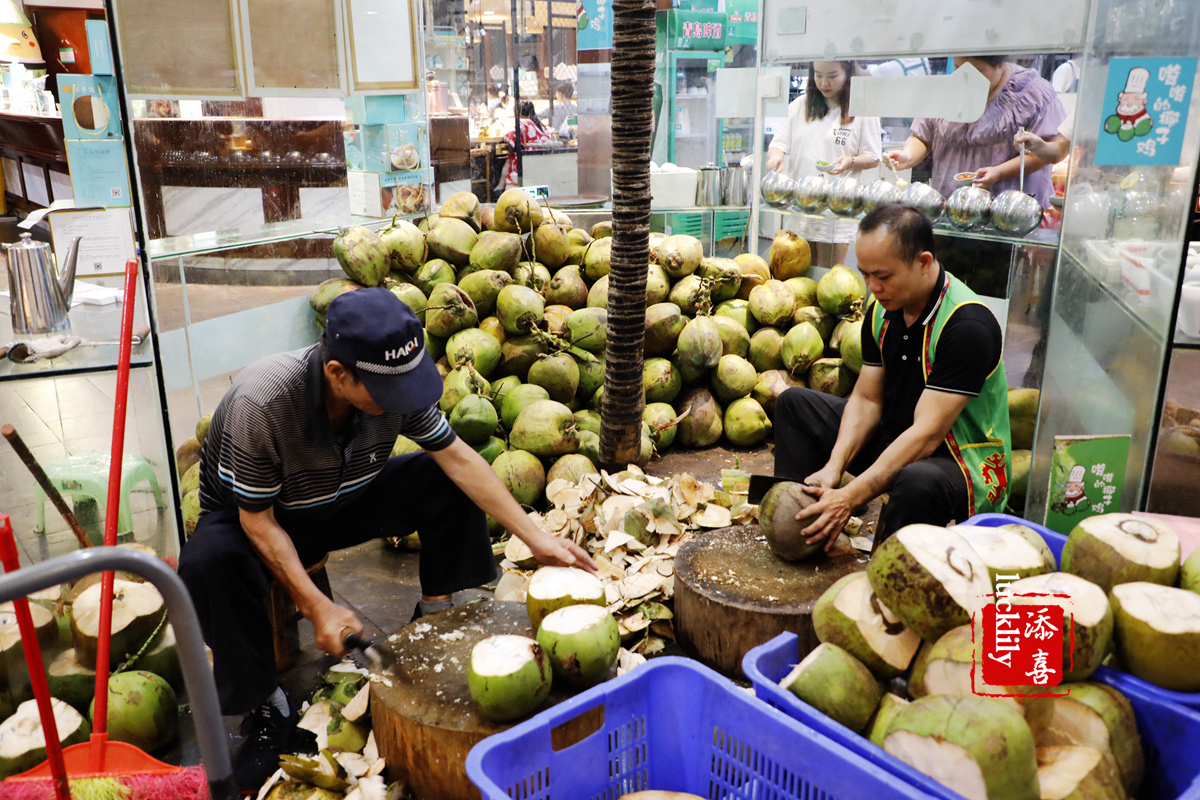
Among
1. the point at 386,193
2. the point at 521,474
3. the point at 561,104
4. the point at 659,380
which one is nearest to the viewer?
the point at 521,474

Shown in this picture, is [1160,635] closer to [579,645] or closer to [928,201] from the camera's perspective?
[579,645]

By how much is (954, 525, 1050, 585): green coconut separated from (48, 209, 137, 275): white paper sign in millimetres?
2567

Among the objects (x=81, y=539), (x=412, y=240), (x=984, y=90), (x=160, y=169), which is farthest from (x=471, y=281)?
(x=984, y=90)

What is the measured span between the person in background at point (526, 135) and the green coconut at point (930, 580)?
30.4 ft

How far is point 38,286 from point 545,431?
6.31ft

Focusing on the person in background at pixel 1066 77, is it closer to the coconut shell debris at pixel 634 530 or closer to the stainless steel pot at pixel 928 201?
the stainless steel pot at pixel 928 201

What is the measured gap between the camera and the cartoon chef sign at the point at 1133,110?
2373mm

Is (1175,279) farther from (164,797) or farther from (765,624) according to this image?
(164,797)

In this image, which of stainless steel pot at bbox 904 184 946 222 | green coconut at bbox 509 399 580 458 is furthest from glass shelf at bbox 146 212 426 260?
stainless steel pot at bbox 904 184 946 222

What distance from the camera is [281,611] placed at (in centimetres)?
276

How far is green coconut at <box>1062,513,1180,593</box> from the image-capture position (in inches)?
61.2

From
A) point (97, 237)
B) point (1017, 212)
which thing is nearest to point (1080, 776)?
point (97, 237)

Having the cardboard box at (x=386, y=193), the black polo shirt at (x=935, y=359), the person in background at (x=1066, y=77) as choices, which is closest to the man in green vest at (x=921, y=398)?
the black polo shirt at (x=935, y=359)

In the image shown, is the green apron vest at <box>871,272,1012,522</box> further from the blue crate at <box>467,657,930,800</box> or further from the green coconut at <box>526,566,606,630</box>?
the blue crate at <box>467,657,930,800</box>
